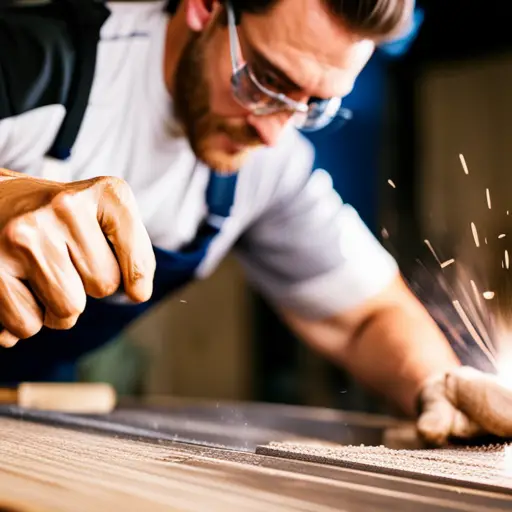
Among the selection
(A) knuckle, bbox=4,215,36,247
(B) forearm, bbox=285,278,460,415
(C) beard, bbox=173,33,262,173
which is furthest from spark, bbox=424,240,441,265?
(A) knuckle, bbox=4,215,36,247

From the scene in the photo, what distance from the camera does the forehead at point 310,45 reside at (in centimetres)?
122

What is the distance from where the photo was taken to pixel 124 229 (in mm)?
676

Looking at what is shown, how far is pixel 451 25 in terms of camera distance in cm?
310

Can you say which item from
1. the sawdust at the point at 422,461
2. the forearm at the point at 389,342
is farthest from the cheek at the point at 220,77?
the sawdust at the point at 422,461

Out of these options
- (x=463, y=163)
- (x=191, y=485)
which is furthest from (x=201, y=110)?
(x=463, y=163)

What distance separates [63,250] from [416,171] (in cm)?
289

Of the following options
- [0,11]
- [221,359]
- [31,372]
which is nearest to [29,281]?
[0,11]

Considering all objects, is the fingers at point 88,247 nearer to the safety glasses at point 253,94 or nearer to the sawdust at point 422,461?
the sawdust at point 422,461

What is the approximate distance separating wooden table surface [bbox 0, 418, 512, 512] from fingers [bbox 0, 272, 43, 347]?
0.11 metres

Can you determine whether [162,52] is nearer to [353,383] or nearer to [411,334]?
[411,334]

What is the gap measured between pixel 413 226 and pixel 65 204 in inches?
109

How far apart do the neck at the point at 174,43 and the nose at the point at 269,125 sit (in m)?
0.17

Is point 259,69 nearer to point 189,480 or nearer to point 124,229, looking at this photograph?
point 124,229

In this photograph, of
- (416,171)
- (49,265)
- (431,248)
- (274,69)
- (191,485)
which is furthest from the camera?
(416,171)
